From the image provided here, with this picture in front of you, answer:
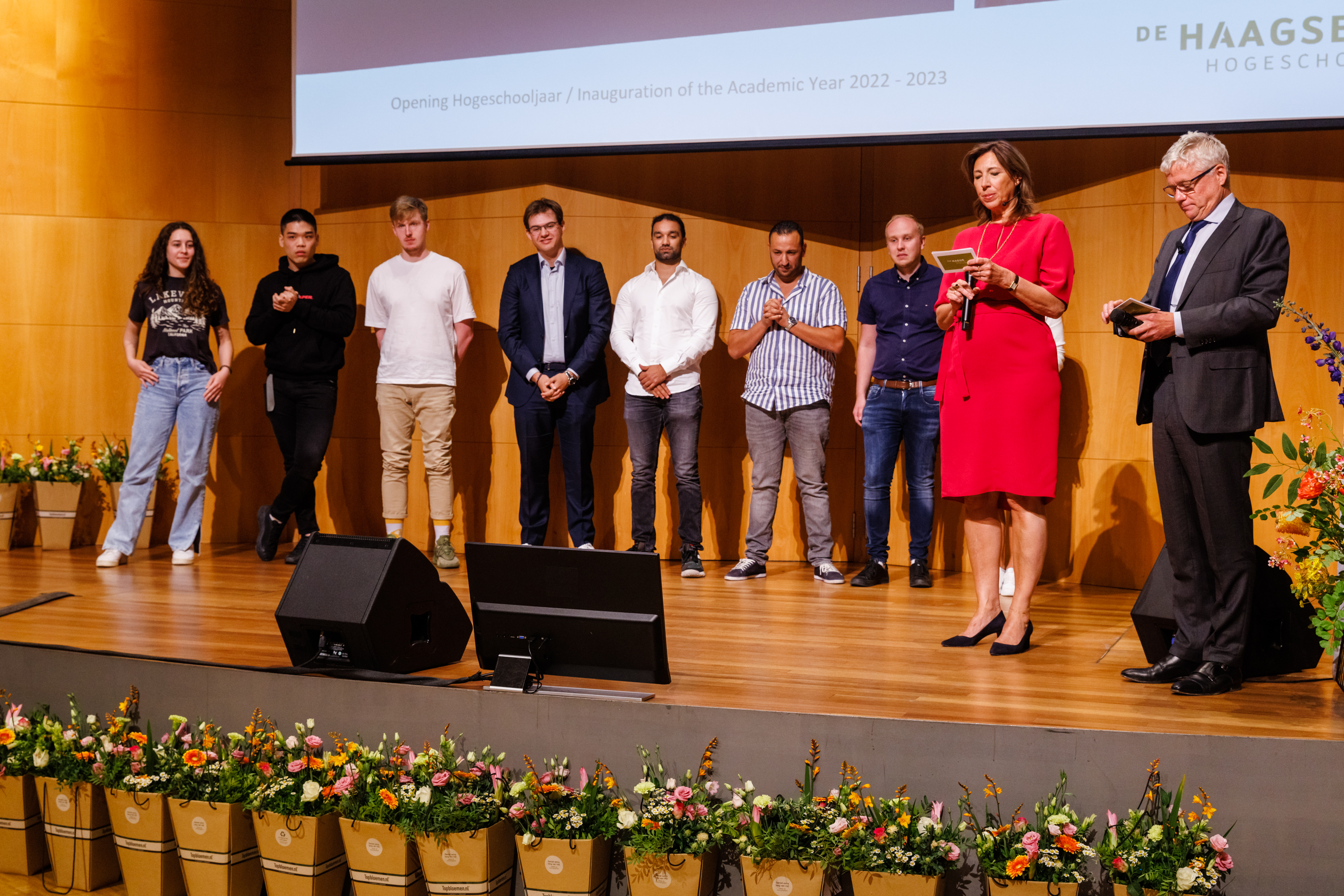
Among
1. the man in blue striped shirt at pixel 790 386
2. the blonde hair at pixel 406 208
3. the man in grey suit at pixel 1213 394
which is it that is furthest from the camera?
the blonde hair at pixel 406 208

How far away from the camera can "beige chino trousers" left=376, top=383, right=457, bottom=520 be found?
205 inches

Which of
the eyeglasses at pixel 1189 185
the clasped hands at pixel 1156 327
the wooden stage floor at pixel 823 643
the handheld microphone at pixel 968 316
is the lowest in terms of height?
the wooden stage floor at pixel 823 643

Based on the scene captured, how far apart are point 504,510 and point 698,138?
2085 mm

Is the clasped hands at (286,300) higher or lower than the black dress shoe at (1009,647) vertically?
higher

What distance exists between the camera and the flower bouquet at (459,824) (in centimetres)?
260

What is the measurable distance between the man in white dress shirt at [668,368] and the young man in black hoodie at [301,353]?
135 centimetres

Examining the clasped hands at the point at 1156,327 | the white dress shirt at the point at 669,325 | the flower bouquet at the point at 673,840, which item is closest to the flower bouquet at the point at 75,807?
the flower bouquet at the point at 673,840

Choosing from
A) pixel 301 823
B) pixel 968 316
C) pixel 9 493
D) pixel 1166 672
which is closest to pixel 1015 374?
pixel 968 316

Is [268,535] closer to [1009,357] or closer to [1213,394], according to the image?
[1009,357]

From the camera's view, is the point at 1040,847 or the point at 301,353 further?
the point at 301,353

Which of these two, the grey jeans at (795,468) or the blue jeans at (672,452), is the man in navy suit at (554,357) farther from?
the grey jeans at (795,468)

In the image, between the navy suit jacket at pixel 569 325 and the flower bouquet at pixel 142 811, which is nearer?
the flower bouquet at pixel 142 811

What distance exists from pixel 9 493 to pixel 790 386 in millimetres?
3734

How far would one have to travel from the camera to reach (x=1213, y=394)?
2809 millimetres
